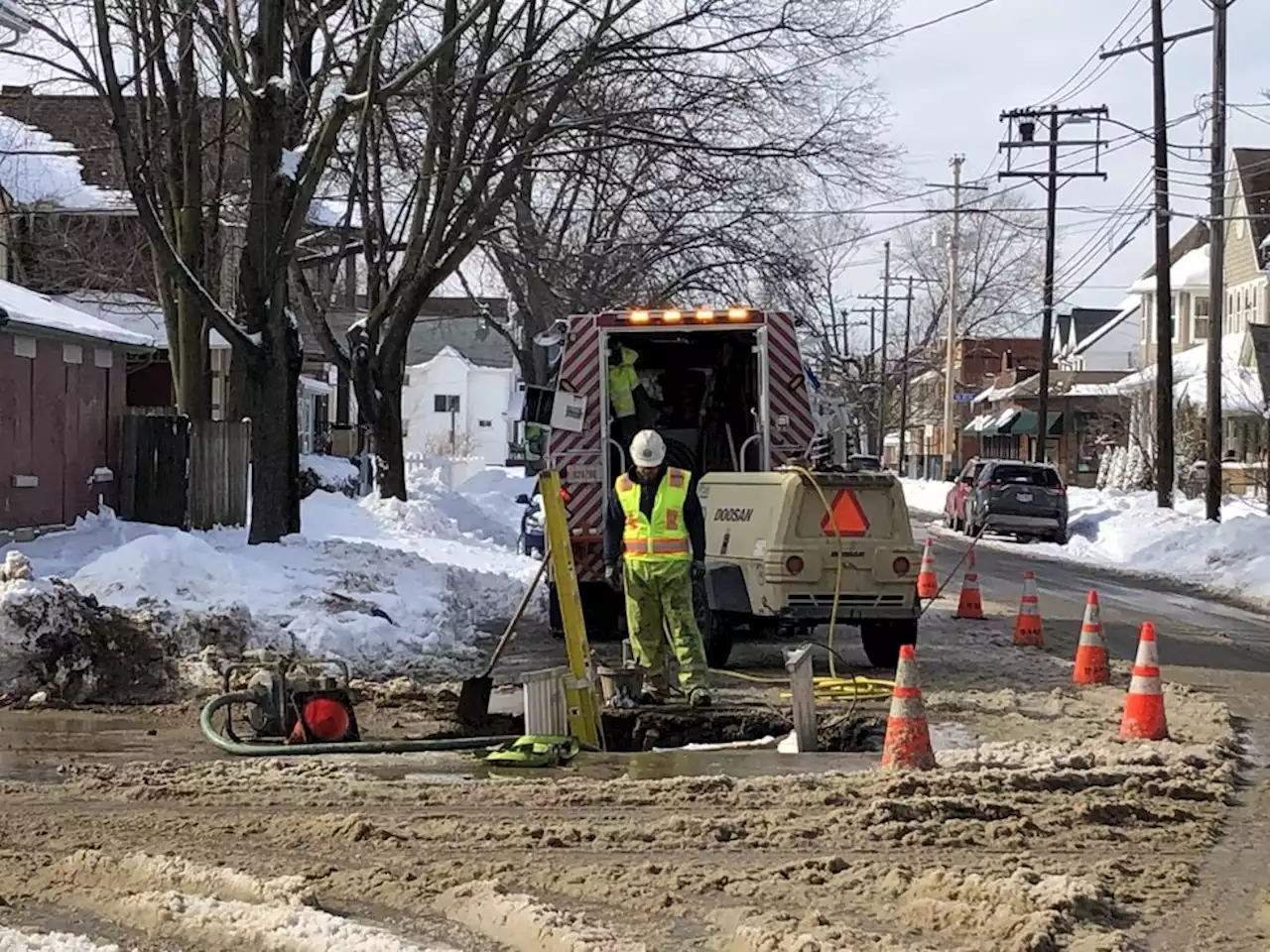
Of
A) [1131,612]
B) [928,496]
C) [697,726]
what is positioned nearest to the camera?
[697,726]

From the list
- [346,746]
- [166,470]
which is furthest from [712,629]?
[166,470]

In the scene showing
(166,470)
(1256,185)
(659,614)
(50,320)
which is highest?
(1256,185)

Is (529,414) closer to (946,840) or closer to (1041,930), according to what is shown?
(946,840)

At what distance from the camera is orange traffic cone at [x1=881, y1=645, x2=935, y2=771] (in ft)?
27.9

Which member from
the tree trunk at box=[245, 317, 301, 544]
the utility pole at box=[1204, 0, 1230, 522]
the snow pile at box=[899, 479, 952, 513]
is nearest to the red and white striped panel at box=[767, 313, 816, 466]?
the tree trunk at box=[245, 317, 301, 544]

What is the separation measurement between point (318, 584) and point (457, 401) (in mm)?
71909

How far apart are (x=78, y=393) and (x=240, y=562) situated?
6.13m

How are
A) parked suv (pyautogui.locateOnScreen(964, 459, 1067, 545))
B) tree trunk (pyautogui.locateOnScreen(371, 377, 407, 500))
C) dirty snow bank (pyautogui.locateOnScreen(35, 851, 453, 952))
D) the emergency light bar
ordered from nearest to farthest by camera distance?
1. dirty snow bank (pyautogui.locateOnScreen(35, 851, 453, 952))
2. the emergency light bar
3. tree trunk (pyautogui.locateOnScreen(371, 377, 407, 500))
4. parked suv (pyautogui.locateOnScreen(964, 459, 1067, 545))

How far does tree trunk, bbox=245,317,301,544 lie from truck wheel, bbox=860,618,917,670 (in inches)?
306

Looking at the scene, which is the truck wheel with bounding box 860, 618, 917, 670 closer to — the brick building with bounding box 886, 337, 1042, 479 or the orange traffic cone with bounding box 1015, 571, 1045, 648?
the orange traffic cone with bounding box 1015, 571, 1045, 648

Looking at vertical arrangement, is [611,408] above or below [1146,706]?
above

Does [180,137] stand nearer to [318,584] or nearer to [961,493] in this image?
[318,584]

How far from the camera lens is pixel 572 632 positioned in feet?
32.5

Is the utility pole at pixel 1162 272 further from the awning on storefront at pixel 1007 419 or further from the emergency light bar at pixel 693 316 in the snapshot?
the awning on storefront at pixel 1007 419
